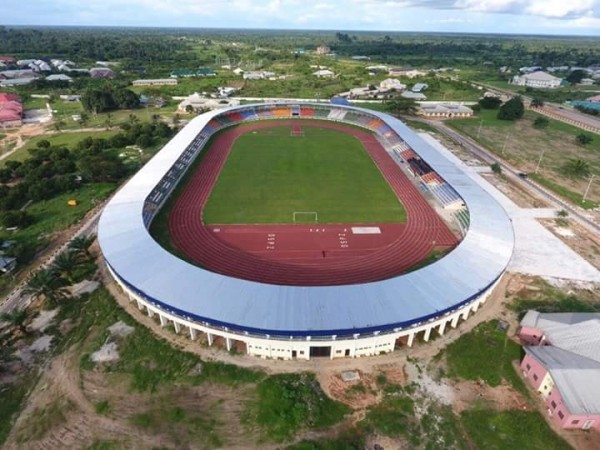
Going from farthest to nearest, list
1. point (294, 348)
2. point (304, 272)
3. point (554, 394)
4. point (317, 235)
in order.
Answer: point (317, 235) → point (304, 272) → point (294, 348) → point (554, 394)

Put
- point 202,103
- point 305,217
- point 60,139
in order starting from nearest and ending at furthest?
point 305,217
point 60,139
point 202,103

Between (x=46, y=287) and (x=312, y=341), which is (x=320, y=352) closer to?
(x=312, y=341)

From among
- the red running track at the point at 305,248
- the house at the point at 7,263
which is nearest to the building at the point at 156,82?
the red running track at the point at 305,248

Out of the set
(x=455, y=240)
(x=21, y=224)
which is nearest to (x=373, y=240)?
(x=455, y=240)

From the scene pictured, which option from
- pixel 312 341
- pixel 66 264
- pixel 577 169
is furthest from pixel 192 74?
pixel 312 341

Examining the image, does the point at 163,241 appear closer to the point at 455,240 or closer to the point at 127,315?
the point at 127,315

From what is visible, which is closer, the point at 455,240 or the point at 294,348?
the point at 294,348
